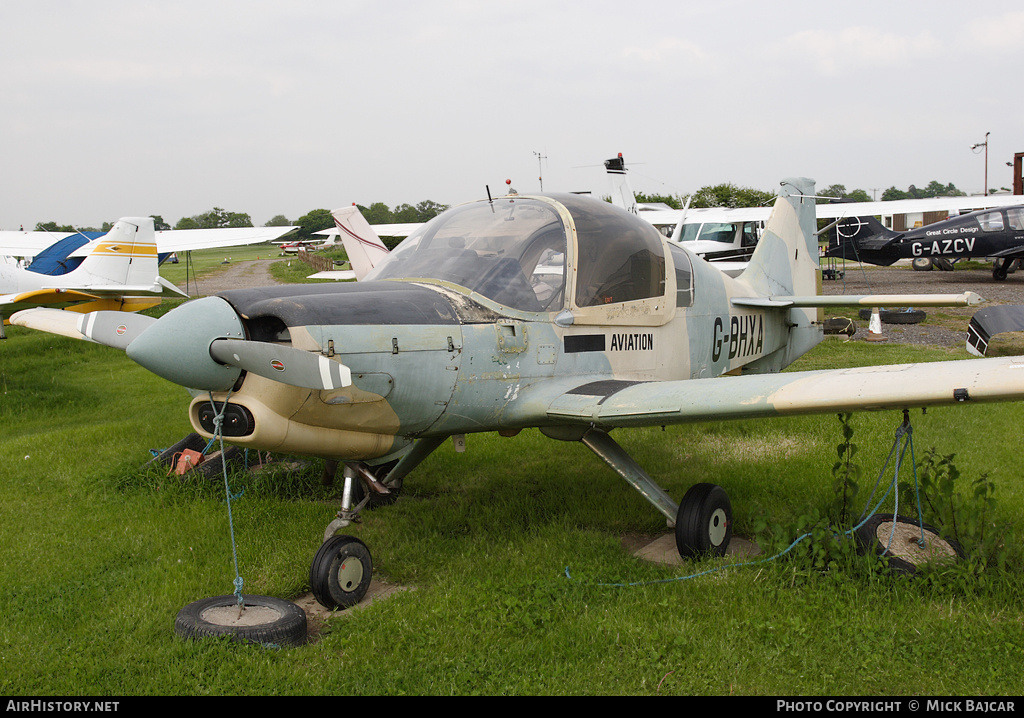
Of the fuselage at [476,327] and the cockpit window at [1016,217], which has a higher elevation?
the cockpit window at [1016,217]

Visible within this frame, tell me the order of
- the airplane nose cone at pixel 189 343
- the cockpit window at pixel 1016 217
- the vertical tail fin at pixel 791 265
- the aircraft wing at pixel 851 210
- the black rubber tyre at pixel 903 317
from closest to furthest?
the airplane nose cone at pixel 189 343 → the vertical tail fin at pixel 791 265 → the black rubber tyre at pixel 903 317 → the aircraft wing at pixel 851 210 → the cockpit window at pixel 1016 217

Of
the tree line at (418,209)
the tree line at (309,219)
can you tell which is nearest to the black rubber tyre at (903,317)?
the tree line at (418,209)

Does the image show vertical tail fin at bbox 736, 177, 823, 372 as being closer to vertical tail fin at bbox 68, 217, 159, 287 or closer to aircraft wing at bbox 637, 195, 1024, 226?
vertical tail fin at bbox 68, 217, 159, 287

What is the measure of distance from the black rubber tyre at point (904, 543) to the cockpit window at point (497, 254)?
7.98 ft

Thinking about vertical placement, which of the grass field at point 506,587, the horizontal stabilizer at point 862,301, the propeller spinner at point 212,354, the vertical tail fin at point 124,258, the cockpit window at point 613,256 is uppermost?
the vertical tail fin at point 124,258

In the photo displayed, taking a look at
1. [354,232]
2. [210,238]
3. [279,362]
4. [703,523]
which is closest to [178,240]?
[210,238]

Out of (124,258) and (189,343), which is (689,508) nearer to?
(189,343)

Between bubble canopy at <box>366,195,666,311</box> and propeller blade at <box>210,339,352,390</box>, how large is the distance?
131 cm

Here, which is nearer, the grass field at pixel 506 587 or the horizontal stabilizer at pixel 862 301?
the grass field at pixel 506 587

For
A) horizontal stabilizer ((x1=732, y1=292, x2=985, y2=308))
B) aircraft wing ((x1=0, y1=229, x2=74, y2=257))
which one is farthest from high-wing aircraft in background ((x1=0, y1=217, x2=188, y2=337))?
horizontal stabilizer ((x1=732, y1=292, x2=985, y2=308))

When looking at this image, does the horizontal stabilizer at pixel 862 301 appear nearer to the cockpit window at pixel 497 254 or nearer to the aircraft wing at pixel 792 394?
the aircraft wing at pixel 792 394

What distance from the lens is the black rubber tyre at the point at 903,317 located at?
602 inches
